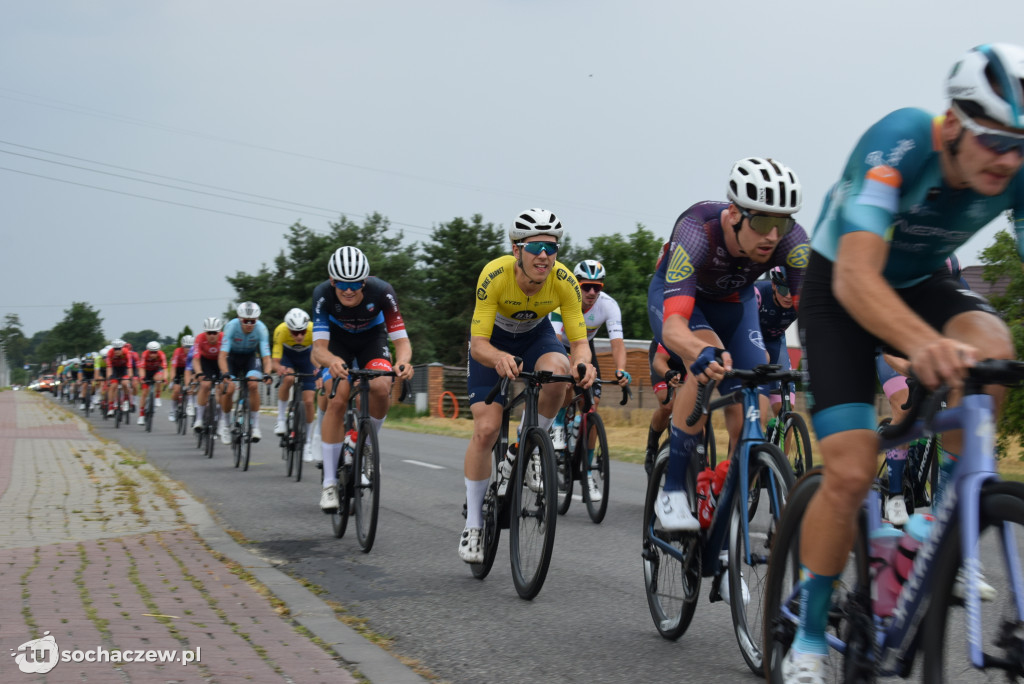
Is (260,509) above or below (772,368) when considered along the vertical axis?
below

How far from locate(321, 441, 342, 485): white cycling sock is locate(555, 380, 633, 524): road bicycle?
1.94 m

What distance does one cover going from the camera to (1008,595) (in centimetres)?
249

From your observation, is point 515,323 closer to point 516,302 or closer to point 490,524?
point 516,302

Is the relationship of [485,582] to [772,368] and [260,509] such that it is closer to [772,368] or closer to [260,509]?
[772,368]

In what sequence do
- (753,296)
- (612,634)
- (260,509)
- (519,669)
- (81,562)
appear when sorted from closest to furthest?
1. (519,669)
2. (612,634)
3. (753,296)
4. (81,562)
5. (260,509)

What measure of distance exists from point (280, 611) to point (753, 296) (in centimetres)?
292

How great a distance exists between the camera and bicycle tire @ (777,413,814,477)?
24.9ft

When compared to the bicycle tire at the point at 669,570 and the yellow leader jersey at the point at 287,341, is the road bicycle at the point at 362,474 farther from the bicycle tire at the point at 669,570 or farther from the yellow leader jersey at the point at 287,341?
the yellow leader jersey at the point at 287,341

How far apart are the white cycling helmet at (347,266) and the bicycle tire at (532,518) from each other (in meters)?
3.03

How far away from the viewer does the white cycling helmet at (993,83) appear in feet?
8.64

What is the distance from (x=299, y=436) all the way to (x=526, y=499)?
23.8ft

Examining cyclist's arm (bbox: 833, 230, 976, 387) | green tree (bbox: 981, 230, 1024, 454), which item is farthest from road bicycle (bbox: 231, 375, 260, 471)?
cyclist's arm (bbox: 833, 230, 976, 387)

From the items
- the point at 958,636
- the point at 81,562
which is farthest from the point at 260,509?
the point at 958,636

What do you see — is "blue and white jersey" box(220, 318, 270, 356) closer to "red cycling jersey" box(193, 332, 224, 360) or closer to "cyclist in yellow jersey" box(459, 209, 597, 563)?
"red cycling jersey" box(193, 332, 224, 360)
